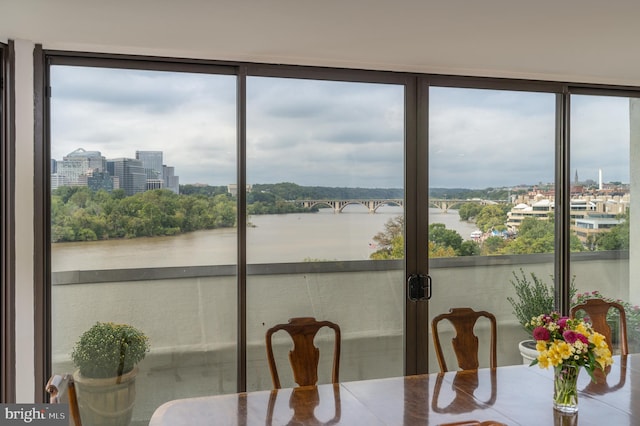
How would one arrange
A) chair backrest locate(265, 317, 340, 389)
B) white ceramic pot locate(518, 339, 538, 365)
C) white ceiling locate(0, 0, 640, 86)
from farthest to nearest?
white ceramic pot locate(518, 339, 538, 365)
chair backrest locate(265, 317, 340, 389)
white ceiling locate(0, 0, 640, 86)

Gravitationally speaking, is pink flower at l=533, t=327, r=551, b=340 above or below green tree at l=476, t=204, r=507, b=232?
below

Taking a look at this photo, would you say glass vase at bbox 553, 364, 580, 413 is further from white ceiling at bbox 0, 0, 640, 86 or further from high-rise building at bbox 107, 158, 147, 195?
high-rise building at bbox 107, 158, 147, 195

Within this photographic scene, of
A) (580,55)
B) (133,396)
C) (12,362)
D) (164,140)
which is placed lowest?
(133,396)

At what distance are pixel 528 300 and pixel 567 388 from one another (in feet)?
6.76

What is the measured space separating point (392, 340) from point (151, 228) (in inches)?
69.2

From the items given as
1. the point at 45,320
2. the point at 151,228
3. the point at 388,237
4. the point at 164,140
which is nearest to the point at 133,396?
the point at 45,320

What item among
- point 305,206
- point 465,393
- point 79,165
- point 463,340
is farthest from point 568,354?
point 79,165

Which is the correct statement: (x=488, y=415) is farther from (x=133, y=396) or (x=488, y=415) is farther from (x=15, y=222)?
(x=15, y=222)

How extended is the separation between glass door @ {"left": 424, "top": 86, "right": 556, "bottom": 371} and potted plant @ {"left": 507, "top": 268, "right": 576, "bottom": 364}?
15 mm

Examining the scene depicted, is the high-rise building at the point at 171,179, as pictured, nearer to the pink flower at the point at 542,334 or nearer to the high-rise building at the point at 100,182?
the high-rise building at the point at 100,182

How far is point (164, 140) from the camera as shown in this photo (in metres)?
3.57

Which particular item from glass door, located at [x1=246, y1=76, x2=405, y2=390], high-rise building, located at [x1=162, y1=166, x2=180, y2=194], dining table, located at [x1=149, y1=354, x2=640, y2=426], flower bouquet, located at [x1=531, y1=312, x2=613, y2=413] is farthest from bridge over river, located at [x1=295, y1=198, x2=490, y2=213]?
flower bouquet, located at [x1=531, y1=312, x2=613, y2=413]

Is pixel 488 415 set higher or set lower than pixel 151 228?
lower

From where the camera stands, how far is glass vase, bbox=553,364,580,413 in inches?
89.4
